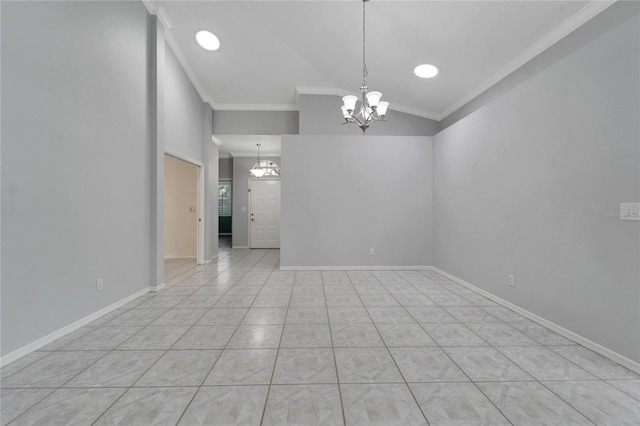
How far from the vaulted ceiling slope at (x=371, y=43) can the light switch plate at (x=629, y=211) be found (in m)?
2.00

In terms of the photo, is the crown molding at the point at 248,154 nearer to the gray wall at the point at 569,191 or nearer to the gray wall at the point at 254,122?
the gray wall at the point at 254,122

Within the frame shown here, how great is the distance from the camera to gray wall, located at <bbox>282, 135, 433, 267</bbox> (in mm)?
5027

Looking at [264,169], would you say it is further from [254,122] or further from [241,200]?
[254,122]

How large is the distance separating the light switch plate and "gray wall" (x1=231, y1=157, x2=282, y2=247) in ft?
26.5

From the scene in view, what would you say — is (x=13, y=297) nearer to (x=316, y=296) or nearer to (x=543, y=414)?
(x=316, y=296)

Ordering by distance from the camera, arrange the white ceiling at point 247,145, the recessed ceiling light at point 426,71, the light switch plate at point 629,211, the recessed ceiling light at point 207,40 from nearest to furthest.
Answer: the light switch plate at point 629,211 → the recessed ceiling light at point 426,71 → the recessed ceiling light at point 207,40 → the white ceiling at point 247,145

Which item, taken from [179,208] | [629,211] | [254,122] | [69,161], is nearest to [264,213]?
[179,208]

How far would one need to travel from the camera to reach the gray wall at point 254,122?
607 centimetres

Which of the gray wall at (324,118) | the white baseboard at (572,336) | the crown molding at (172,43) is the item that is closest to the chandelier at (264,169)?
A: the crown molding at (172,43)

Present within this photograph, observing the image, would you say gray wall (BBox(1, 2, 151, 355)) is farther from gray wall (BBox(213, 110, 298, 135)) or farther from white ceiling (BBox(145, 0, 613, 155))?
gray wall (BBox(213, 110, 298, 135))

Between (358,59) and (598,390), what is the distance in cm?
464

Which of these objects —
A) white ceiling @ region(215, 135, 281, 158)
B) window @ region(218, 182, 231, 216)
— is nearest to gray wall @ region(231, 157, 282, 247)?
white ceiling @ region(215, 135, 281, 158)

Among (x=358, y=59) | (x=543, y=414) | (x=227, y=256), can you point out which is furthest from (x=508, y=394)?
(x=227, y=256)

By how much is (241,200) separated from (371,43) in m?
6.16
